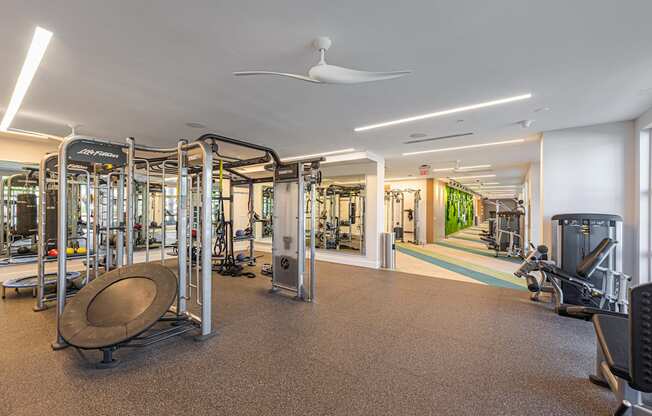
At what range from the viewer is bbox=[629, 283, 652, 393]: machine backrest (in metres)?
1.06

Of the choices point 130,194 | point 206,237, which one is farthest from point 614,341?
point 130,194

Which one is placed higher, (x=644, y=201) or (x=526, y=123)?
(x=526, y=123)

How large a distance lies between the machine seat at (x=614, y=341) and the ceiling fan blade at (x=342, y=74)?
205 cm

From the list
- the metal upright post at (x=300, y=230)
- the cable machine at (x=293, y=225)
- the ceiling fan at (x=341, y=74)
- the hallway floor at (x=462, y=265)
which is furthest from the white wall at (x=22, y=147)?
the hallway floor at (x=462, y=265)

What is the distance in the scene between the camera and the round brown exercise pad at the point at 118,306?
226 centimetres

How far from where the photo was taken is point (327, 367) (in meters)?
2.33

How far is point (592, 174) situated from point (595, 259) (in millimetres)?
1642

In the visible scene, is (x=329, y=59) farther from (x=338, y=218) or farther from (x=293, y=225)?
(x=338, y=218)

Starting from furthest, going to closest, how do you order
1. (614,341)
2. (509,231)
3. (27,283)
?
(509,231)
(27,283)
(614,341)

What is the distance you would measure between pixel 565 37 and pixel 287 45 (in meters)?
2.15

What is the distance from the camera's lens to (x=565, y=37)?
6.78ft

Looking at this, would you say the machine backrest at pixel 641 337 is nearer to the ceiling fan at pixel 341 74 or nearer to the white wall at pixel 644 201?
the ceiling fan at pixel 341 74

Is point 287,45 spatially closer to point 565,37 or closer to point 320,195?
point 565,37

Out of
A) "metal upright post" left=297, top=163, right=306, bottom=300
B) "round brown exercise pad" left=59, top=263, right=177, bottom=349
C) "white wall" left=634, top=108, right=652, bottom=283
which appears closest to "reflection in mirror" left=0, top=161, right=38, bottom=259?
"round brown exercise pad" left=59, top=263, right=177, bottom=349
